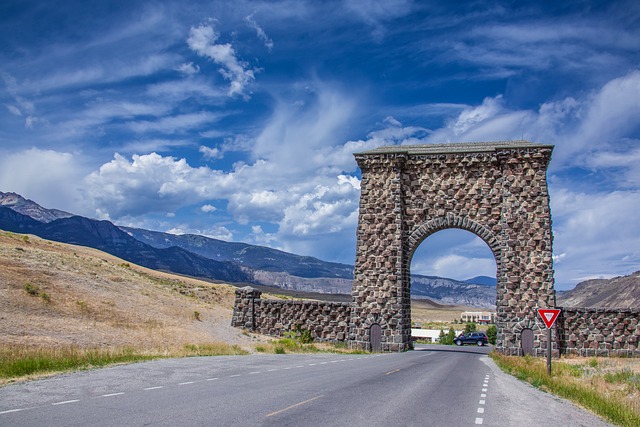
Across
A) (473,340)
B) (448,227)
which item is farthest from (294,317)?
(473,340)

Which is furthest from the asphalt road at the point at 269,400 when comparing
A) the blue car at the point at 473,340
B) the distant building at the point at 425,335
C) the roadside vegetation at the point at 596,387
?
the distant building at the point at 425,335

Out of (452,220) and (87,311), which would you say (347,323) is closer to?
(452,220)

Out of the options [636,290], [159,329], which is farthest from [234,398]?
[636,290]

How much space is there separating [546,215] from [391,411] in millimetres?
27571

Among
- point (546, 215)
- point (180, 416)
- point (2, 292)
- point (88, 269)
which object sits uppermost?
point (546, 215)

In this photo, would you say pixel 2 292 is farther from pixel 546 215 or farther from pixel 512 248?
pixel 546 215

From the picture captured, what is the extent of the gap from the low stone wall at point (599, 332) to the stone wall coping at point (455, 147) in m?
→ 10.5

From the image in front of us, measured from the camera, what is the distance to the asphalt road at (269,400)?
389 inches

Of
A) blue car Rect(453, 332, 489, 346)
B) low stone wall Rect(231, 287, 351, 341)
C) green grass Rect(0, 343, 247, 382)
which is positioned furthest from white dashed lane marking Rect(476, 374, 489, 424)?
blue car Rect(453, 332, 489, 346)

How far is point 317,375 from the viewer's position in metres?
18.0

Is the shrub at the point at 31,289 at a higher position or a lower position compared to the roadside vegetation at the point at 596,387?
higher

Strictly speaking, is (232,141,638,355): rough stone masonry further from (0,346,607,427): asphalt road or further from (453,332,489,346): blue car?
(453,332,489,346): blue car

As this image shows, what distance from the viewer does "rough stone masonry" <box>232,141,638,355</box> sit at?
34750 mm

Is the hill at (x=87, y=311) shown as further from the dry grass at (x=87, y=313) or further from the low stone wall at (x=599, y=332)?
the low stone wall at (x=599, y=332)
